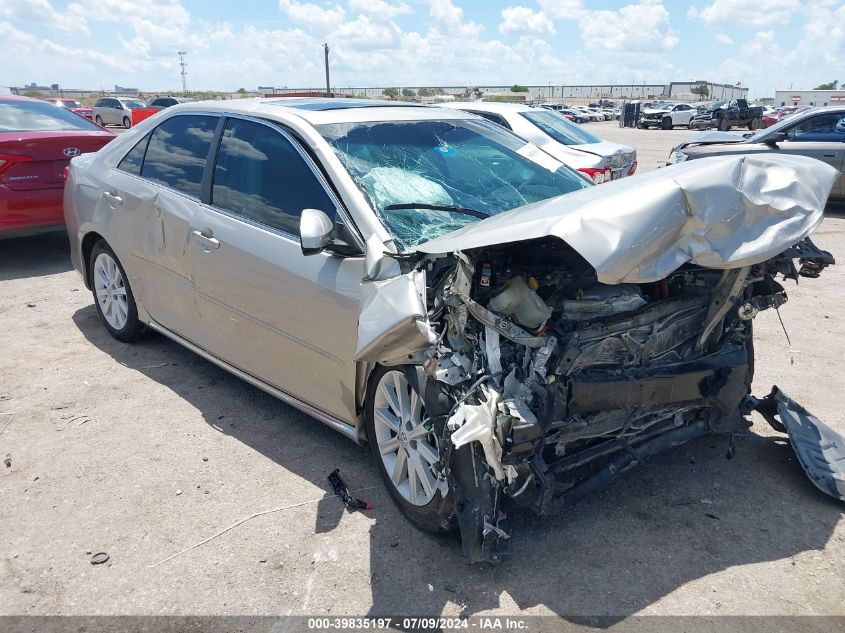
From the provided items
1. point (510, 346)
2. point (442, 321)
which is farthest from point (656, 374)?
point (442, 321)

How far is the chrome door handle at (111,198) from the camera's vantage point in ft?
15.7

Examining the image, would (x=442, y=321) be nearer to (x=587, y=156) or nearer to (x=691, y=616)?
(x=691, y=616)

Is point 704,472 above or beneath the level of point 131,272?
beneath

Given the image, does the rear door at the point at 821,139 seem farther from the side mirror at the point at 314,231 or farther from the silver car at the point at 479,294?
the side mirror at the point at 314,231

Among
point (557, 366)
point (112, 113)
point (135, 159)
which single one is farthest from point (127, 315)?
point (112, 113)

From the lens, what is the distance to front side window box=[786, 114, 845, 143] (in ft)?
35.6

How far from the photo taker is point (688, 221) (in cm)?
250

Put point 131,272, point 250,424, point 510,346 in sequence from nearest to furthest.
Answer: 1. point 510,346
2. point 250,424
3. point 131,272

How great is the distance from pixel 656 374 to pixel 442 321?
0.91 m

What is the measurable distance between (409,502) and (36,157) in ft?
20.8

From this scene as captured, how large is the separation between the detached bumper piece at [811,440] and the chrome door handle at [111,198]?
13.9 ft

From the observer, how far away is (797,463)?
353 centimetres

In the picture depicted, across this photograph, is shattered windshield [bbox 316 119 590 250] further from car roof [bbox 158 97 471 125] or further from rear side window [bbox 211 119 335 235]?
rear side window [bbox 211 119 335 235]

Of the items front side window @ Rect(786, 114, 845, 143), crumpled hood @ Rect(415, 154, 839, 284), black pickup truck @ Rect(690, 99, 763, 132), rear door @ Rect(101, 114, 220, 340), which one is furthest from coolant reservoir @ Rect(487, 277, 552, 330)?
black pickup truck @ Rect(690, 99, 763, 132)
